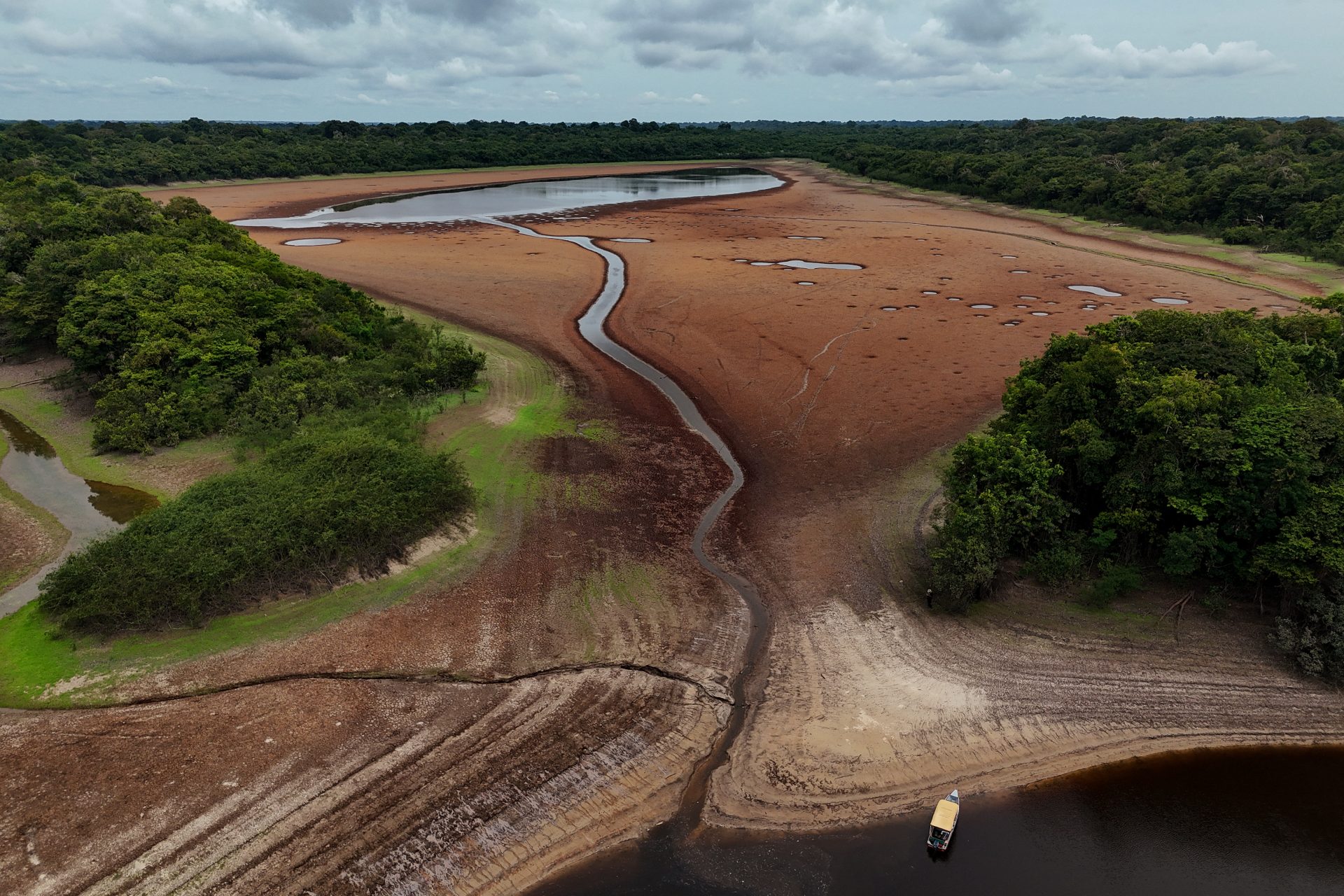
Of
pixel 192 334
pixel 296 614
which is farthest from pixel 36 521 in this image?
pixel 296 614

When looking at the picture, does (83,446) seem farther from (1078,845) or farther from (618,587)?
(1078,845)

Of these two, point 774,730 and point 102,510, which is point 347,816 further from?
point 102,510

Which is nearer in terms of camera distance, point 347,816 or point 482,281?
Result: point 347,816

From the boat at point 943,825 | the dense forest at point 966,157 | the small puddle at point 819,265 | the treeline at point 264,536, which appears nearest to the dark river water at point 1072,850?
Result: the boat at point 943,825

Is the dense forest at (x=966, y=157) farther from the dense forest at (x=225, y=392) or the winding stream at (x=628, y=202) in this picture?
the dense forest at (x=225, y=392)

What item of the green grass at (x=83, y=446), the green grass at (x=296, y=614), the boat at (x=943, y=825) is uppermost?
the green grass at (x=83, y=446)

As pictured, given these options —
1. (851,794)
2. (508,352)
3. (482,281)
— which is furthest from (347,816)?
(482,281)
